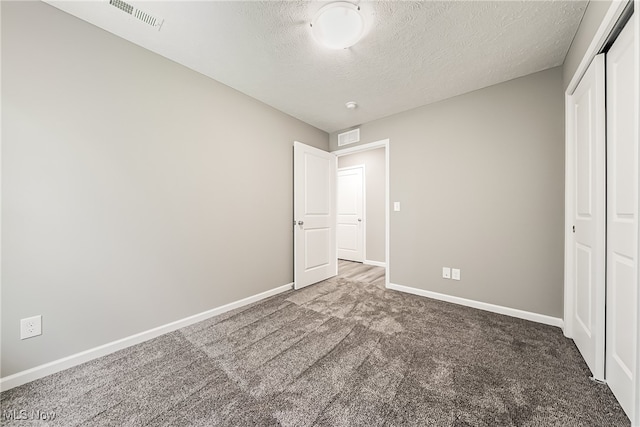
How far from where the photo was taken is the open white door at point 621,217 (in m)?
1.08

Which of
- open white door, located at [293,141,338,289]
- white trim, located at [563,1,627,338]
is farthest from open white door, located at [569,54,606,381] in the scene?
open white door, located at [293,141,338,289]

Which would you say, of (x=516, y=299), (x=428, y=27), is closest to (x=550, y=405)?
(x=516, y=299)

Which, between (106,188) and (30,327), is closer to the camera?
(30,327)

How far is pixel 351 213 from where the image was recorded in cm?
495

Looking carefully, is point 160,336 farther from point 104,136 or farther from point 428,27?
point 428,27

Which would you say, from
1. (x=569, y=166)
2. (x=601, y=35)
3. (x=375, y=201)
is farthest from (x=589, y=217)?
(x=375, y=201)

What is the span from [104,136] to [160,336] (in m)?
1.66

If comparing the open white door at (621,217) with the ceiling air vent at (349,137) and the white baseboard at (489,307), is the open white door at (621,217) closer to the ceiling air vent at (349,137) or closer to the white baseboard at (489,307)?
the white baseboard at (489,307)

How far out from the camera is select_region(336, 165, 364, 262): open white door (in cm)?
477

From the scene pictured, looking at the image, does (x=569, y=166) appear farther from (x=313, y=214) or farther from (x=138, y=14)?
(x=138, y=14)

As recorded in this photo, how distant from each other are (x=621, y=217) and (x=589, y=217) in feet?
1.29

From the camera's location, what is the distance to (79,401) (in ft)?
4.06

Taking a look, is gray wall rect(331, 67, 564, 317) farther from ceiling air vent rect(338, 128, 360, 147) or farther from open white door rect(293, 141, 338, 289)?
open white door rect(293, 141, 338, 289)

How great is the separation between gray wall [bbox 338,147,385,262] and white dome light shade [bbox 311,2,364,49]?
3.03 metres
